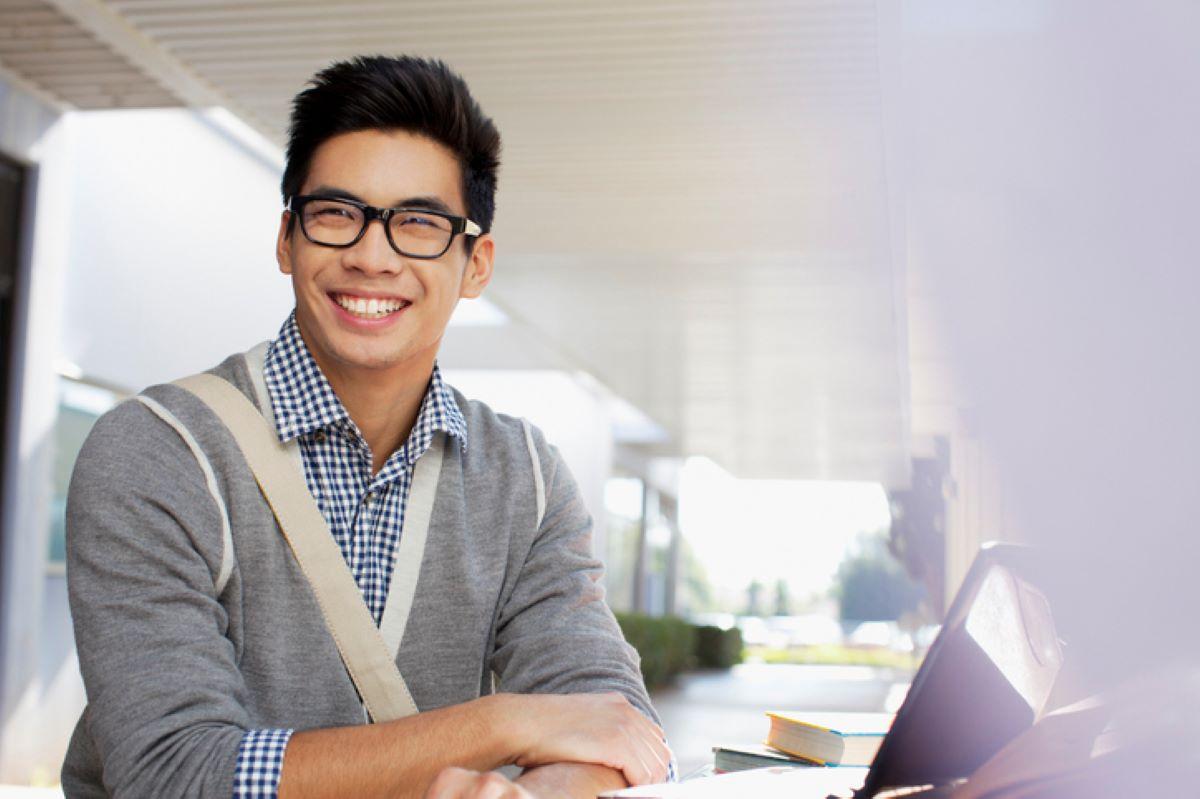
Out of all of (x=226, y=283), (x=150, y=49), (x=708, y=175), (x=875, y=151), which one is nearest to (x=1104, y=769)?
(x=150, y=49)

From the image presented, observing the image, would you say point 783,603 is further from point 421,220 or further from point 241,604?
point 241,604

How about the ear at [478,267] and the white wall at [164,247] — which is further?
the white wall at [164,247]

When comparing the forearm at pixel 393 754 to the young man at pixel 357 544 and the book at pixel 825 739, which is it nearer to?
the young man at pixel 357 544

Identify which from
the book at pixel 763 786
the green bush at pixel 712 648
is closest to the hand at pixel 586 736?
the book at pixel 763 786

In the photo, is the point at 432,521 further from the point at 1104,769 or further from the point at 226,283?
the point at 226,283

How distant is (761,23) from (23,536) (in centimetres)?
428

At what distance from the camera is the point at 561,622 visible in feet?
5.44

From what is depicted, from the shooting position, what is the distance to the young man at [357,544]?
50.7 inches

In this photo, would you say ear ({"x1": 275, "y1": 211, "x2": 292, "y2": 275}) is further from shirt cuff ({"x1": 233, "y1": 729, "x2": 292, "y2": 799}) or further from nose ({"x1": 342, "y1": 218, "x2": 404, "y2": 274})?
shirt cuff ({"x1": 233, "y1": 729, "x2": 292, "y2": 799})

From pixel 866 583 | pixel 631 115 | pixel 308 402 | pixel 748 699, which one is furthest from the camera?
pixel 866 583

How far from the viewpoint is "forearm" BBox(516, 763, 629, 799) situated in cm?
123

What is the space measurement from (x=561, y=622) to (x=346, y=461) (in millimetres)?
360

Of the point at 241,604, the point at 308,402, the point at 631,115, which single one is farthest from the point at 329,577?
the point at 631,115

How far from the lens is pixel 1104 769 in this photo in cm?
77
